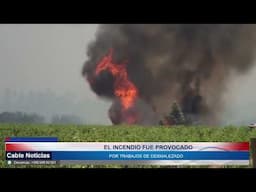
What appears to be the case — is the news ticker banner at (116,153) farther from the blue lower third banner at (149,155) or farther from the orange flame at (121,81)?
the orange flame at (121,81)

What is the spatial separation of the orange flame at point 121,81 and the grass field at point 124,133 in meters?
0.51

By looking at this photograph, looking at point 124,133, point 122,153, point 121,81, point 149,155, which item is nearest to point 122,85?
point 121,81

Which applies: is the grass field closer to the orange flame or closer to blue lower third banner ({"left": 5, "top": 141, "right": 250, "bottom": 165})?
blue lower third banner ({"left": 5, "top": 141, "right": 250, "bottom": 165})

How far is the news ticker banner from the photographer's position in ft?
29.8

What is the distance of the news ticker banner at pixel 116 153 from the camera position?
9094 millimetres

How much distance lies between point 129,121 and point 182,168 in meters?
1.28

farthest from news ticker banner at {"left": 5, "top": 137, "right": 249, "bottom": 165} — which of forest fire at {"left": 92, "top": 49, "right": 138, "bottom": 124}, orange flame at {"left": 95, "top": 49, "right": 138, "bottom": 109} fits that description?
orange flame at {"left": 95, "top": 49, "right": 138, "bottom": 109}

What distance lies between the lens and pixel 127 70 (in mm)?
9391

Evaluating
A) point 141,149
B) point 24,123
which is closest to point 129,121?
point 141,149

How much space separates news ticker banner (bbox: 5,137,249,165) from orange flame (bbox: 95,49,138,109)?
30.8 inches

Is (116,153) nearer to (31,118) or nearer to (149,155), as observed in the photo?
(149,155)

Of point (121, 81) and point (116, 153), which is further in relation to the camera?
point (121, 81)

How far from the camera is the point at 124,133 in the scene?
30.9 ft

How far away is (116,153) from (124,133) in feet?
1.42
